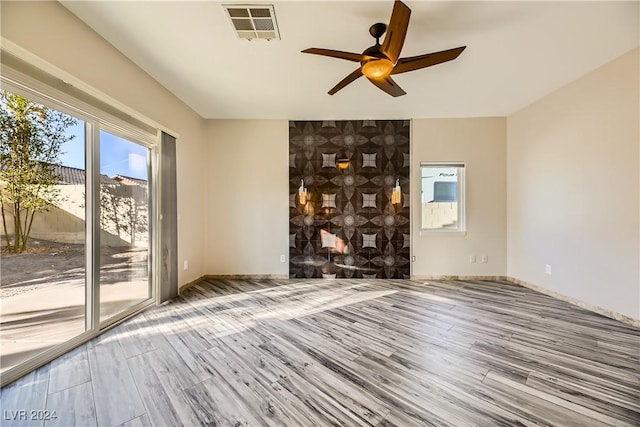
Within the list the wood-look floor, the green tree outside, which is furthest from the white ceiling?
the wood-look floor

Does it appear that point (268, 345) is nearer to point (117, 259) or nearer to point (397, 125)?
point (117, 259)

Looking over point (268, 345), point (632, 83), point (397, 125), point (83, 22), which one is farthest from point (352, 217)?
point (83, 22)

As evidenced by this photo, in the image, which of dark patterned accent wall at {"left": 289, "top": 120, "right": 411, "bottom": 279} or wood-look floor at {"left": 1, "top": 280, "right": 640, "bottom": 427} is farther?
dark patterned accent wall at {"left": 289, "top": 120, "right": 411, "bottom": 279}

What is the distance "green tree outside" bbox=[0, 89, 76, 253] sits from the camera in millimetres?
1604

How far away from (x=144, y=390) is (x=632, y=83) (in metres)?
5.06

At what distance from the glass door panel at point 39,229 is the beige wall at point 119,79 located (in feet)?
1.37

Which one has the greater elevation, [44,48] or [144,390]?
[44,48]

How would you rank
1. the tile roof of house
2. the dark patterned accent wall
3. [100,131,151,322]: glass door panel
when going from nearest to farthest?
[100,131,151,322]: glass door panel
the tile roof of house
the dark patterned accent wall

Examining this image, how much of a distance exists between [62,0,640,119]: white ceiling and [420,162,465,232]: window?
1166 mm

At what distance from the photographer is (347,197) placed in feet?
13.4

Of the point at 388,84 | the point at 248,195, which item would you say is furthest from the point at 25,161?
the point at 388,84

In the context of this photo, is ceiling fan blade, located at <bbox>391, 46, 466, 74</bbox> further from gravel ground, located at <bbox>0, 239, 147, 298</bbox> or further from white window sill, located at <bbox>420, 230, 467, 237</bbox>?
gravel ground, located at <bbox>0, 239, 147, 298</bbox>

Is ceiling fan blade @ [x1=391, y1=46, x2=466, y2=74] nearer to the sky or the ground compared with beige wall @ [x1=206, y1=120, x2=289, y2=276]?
nearer to the sky

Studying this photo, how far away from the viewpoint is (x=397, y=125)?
407cm
